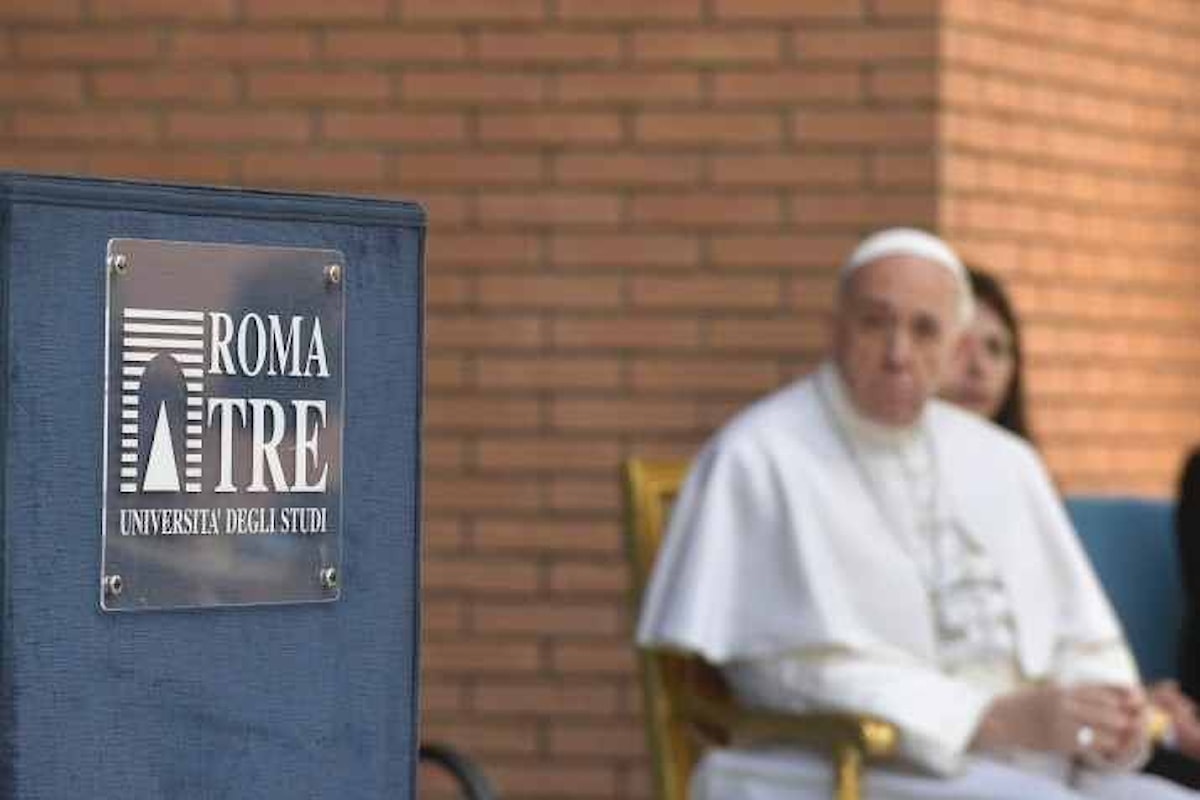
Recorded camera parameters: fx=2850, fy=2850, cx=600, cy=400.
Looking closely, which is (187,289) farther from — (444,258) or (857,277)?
(444,258)

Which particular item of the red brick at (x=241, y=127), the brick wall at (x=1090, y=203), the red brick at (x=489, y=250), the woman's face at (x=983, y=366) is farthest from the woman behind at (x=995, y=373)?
the red brick at (x=241, y=127)

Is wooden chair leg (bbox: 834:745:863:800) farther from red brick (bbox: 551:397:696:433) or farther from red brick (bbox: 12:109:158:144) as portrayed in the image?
red brick (bbox: 12:109:158:144)

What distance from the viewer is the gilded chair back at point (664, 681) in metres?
5.30

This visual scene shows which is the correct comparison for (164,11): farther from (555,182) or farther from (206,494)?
(206,494)

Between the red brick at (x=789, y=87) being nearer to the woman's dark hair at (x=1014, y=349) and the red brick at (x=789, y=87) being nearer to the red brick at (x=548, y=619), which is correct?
the woman's dark hair at (x=1014, y=349)

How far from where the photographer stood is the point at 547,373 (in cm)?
626

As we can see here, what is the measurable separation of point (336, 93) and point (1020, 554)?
1.88 m

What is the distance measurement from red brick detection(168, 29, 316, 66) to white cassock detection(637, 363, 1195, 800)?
1.55 m

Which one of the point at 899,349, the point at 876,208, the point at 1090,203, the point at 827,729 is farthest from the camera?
the point at 1090,203

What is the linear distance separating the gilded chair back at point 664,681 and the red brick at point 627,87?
1.11 meters

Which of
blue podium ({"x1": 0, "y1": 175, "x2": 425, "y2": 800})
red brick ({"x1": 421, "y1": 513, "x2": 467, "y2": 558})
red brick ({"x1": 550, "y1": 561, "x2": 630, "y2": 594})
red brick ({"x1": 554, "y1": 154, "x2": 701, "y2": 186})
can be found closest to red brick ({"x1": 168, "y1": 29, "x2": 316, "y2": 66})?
red brick ({"x1": 554, "y1": 154, "x2": 701, "y2": 186})

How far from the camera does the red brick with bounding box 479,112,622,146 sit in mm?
6230

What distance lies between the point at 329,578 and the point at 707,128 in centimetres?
409

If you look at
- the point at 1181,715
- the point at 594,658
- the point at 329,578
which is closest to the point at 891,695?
the point at 1181,715
